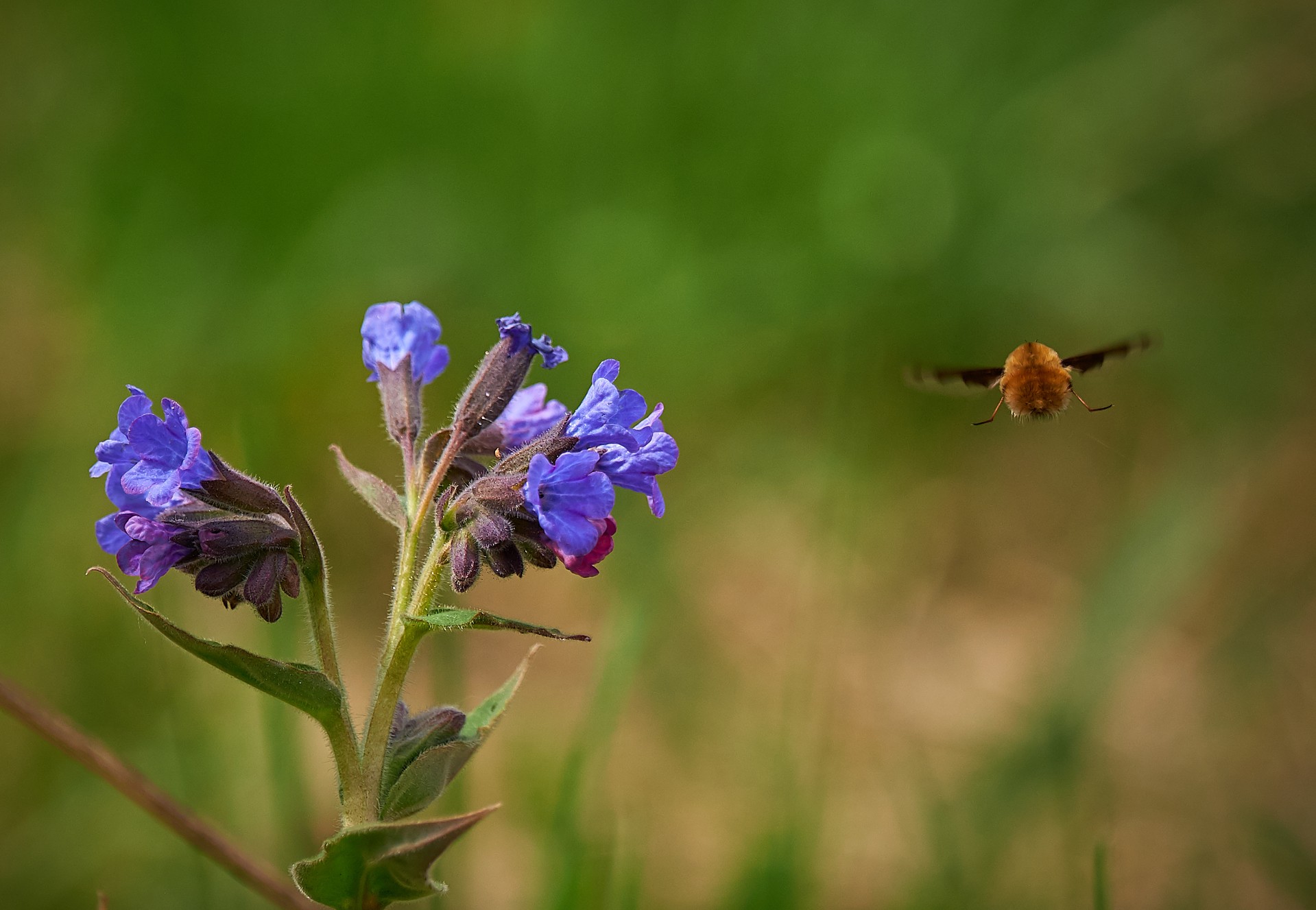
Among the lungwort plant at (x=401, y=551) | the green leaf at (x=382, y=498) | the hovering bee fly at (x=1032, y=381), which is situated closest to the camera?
the lungwort plant at (x=401, y=551)

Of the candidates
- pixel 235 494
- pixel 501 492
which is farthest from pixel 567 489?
pixel 235 494

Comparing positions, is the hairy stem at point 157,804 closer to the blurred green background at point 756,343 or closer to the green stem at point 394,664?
the green stem at point 394,664

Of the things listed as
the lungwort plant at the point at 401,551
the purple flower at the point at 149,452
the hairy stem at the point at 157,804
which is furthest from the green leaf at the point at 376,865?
the purple flower at the point at 149,452

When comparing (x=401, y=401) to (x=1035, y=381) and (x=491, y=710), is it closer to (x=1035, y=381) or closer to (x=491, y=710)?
(x=491, y=710)

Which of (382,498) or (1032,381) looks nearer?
(382,498)

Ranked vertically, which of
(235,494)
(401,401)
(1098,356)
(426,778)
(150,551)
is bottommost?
(426,778)

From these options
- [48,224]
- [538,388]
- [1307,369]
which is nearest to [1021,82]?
[1307,369]
